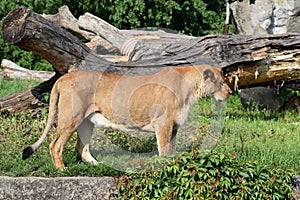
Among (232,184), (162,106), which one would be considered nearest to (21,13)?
(162,106)

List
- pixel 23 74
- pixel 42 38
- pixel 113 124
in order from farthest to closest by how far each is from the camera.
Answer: pixel 23 74 < pixel 42 38 < pixel 113 124

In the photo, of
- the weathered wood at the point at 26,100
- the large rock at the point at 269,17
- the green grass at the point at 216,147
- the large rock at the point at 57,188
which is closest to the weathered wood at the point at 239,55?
the green grass at the point at 216,147

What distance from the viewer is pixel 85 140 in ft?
26.9

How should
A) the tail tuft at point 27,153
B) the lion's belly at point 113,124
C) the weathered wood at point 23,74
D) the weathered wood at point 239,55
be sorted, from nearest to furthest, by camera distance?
the tail tuft at point 27,153, the lion's belly at point 113,124, the weathered wood at point 239,55, the weathered wood at point 23,74

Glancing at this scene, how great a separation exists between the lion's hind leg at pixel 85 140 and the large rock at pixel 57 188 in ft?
2.70

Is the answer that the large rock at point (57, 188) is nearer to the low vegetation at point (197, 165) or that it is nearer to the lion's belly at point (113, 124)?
the low vegetation at point (197, 165)

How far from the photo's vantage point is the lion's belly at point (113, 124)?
310 inches

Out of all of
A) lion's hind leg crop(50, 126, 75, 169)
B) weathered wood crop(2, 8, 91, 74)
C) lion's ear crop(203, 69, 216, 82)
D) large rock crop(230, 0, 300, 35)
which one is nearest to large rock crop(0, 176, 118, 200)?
lion's hind leg crop(50, 126, 75, 169)

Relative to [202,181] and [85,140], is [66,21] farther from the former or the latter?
[202,181]

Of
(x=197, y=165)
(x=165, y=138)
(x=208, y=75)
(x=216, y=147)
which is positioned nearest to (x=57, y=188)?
(x=165, y=138)

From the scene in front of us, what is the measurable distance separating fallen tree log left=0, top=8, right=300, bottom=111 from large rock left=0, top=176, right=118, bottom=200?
7.61 feet

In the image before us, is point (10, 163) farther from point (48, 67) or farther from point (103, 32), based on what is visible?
point (48, 67)

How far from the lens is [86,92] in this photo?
7742mm

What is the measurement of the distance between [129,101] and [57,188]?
1.47 m
